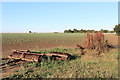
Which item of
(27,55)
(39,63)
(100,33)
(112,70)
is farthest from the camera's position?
(100,33)

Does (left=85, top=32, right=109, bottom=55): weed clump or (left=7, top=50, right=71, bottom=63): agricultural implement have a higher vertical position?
(left=85, top=32, right=109, bottom=55): weed clump

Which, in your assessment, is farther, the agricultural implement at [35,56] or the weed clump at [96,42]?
the weed clump at [96,42]

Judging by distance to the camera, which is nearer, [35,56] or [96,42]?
[35,56]

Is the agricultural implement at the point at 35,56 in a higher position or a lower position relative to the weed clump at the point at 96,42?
lower

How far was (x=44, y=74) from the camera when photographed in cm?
517

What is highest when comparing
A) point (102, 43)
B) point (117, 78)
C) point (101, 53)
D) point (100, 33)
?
point (100, 33)

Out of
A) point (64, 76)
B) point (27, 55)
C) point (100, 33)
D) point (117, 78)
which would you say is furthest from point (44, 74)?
point (100, 33)

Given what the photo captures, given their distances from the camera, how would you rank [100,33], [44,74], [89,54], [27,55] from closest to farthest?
1. [44,74]
2. [27,55]
3. [89,54]
4. [100,33]

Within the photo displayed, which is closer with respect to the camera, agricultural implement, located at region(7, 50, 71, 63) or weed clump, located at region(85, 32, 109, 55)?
agricultural implement, located at region(7, 50, 71, 63)

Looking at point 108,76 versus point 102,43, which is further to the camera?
point 102,43

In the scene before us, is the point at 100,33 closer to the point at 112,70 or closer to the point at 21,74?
the point at 112,70

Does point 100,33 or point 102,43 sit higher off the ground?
point 100,33

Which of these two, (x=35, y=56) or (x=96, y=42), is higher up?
(x=96, y=42)

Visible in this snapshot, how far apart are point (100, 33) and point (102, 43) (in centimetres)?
89
